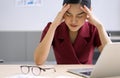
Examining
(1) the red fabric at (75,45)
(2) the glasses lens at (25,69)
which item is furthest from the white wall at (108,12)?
(2) the glasses lens at (25,69)

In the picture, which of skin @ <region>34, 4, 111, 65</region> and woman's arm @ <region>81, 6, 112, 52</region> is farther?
woman's arm @ <region>81, 6, 112, 52</region>

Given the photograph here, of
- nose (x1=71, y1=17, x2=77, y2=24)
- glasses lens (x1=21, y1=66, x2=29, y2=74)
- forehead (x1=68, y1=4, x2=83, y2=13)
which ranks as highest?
forehead (x1=68, y1=4, x2=83, y2=13)

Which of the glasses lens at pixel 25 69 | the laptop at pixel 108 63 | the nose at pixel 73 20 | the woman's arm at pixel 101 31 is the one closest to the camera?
the laptop at pixel 108 63

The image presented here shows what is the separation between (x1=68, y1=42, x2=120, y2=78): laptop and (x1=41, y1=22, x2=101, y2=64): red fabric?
568 millimetres

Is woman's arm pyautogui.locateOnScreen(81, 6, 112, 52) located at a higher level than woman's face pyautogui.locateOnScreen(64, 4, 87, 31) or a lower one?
lower

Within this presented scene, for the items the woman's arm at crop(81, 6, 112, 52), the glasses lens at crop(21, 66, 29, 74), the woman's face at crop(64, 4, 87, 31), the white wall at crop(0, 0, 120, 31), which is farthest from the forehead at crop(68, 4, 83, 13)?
the white wall at crop(0, 0, 120, 31)

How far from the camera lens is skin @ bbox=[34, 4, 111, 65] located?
1469mm

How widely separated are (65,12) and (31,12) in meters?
1.02

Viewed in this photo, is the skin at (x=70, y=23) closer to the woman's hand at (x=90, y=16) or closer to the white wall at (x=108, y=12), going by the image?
the woman's hand at (x=90, y=16)

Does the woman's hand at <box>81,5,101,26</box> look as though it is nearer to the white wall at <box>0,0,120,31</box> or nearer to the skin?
the skin

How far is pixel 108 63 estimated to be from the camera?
96 cm

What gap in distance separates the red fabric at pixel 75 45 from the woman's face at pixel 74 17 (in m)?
0.14

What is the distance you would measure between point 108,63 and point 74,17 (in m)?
0.55

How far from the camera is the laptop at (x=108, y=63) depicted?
0.91m
